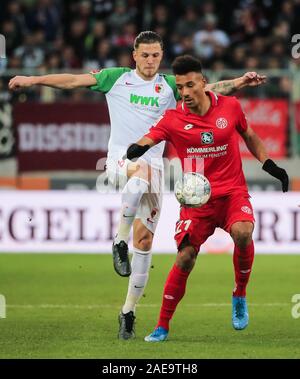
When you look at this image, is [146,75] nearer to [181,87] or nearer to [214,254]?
[181,87]

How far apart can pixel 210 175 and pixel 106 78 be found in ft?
4.63

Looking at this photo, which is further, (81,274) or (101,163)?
(101,163)

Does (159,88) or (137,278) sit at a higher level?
(159,88)

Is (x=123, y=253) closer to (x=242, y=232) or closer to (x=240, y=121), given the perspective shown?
(x=242, y=232)

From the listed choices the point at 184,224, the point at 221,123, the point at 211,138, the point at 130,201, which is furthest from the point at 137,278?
the point at 221,123

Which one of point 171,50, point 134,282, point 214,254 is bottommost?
point 214,254

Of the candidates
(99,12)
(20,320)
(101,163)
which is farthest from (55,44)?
(20,320)

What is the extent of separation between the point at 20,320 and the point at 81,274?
3799mm

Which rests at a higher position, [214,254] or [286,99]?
[286,99]

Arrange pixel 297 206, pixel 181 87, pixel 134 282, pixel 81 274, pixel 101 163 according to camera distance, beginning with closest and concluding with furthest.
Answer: pixel 181 87
pixel 134 282
pixel 81 274
pixel 297 206
pixel 101 163

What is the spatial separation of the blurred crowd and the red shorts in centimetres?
1031

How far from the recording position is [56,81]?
31.0 feet

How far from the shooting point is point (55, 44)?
2058 cm

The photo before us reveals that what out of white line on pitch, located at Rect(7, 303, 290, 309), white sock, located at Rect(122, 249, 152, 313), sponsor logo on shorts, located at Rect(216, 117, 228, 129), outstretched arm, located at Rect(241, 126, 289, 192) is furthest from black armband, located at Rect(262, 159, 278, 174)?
white line on pitch, located at Rect(7, 303, 290, 309)
